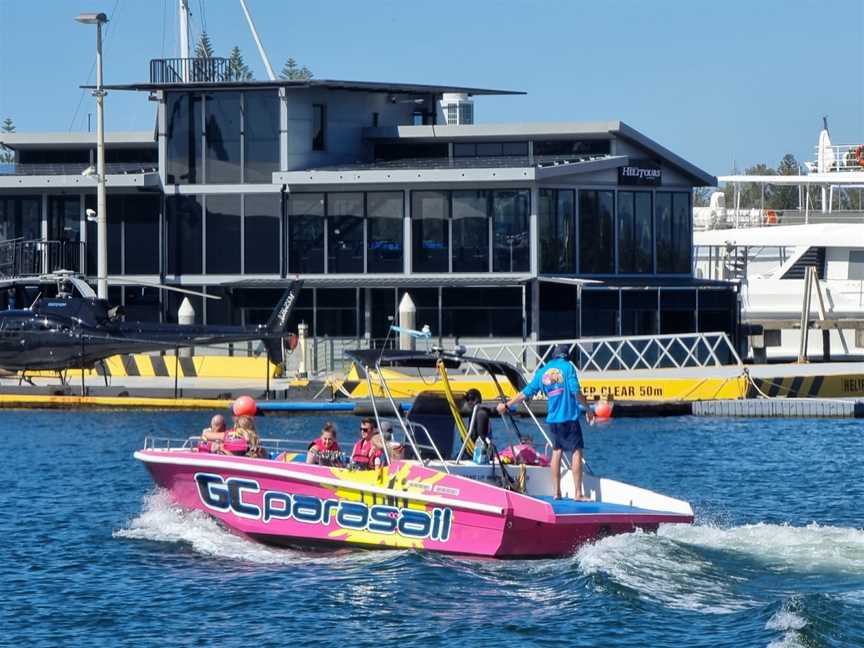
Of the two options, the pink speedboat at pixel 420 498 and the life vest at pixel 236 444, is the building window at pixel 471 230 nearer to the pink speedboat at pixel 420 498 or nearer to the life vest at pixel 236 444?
the pink speedboat at pixel 420 498

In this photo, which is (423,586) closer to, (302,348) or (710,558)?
(710,558)

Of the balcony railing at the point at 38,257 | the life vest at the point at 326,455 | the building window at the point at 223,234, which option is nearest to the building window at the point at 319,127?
the building window at the point at 223,234

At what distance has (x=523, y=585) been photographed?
60.8 feet

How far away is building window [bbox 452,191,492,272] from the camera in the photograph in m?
48.2

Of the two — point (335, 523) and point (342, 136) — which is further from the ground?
point (342, 136)

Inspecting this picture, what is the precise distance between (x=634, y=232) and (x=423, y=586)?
3300 cm

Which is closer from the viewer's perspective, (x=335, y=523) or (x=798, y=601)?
(x=798, y=601)

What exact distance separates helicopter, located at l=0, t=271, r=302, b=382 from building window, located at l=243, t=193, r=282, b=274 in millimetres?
8891

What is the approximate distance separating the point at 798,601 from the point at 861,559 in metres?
2.56

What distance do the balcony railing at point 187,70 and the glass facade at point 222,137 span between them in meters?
1.25

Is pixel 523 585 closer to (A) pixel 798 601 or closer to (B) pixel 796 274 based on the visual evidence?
(A) pixel 798 601

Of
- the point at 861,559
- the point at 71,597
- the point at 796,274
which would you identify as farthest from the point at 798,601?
the point at 796,274

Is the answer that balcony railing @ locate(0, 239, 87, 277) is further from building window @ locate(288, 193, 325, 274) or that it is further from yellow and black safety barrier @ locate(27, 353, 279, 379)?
building window @ locate(288, 193, 325, 274)

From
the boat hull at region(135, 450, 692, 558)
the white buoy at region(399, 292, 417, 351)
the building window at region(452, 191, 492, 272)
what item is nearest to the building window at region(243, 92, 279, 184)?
the building window at region(452, 191, 492, 272)
